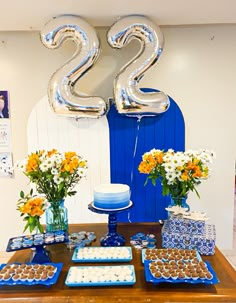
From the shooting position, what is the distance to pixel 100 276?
131cm

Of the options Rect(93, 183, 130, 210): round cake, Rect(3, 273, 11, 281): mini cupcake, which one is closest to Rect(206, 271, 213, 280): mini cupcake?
Rect(93, 183, 130, 210): round cake

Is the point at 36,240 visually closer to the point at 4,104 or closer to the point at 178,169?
the point at 178,169

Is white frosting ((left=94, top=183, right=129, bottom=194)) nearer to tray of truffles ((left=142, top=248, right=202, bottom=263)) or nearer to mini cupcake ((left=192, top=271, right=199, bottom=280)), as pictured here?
tray of truffles ((left=142, top=248, right=202, bottom=263))

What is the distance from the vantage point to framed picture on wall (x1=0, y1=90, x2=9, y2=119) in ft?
8.96

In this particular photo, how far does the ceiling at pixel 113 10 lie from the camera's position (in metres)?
1.93

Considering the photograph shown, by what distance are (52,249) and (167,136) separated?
1.51 meters

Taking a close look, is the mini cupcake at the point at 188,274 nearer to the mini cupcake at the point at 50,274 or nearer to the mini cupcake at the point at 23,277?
the mini cupcake at the point at 50,274

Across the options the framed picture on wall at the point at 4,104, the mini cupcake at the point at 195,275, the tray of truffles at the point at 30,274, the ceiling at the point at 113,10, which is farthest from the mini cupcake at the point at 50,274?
the framed picture on wall at the point at 4,104

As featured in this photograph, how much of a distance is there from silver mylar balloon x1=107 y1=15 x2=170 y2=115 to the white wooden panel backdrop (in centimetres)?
42

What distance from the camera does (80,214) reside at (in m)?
2.76

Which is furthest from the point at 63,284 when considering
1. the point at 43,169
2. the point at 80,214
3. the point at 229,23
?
the point at 229,23

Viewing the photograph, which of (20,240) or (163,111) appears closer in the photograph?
(20,240)

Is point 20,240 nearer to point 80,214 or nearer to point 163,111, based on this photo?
point 80,214

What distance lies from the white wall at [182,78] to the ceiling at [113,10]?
0.91ft
